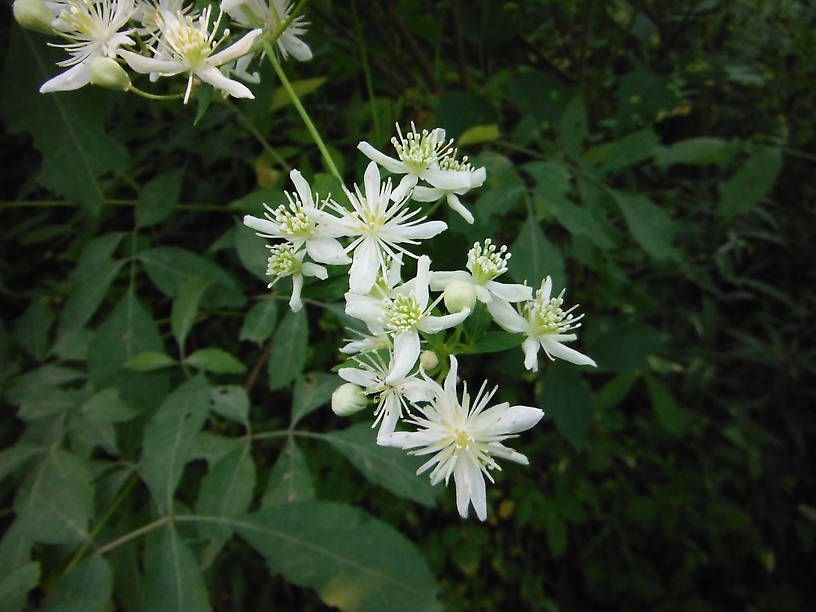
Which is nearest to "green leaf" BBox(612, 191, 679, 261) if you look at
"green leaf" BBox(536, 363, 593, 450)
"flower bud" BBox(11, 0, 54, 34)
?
"green leaf" BBox(536, 363, 593, 450)

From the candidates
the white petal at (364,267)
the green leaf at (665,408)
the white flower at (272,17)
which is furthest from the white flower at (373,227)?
Result: the green leaf at (665,408)

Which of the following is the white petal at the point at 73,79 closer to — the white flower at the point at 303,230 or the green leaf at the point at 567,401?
the white flower at the point at 303,230

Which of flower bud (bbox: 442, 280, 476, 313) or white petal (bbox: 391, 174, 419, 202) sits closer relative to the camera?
flower bud (bbox: 442, 280, 476, 313)

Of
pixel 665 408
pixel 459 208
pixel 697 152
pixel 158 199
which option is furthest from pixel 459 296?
pixel 665 408

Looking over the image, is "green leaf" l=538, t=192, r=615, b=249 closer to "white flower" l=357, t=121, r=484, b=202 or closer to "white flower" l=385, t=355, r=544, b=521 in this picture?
"white flower" l=357, t=121, r=484, b=202

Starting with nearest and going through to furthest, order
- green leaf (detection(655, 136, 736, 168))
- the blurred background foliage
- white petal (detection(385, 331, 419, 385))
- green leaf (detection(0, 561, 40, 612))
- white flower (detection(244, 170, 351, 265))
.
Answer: white petal (detection(385, 331, 419, 385)) < white flower (detection(244, 170, 351, 265)) < green leaf (detection(0, 561, 40, 612)) < the blurred background foliage < green leaf (detection(655, 136, 736, 168))

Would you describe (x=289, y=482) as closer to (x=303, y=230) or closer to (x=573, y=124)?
(x=303, y=230)
